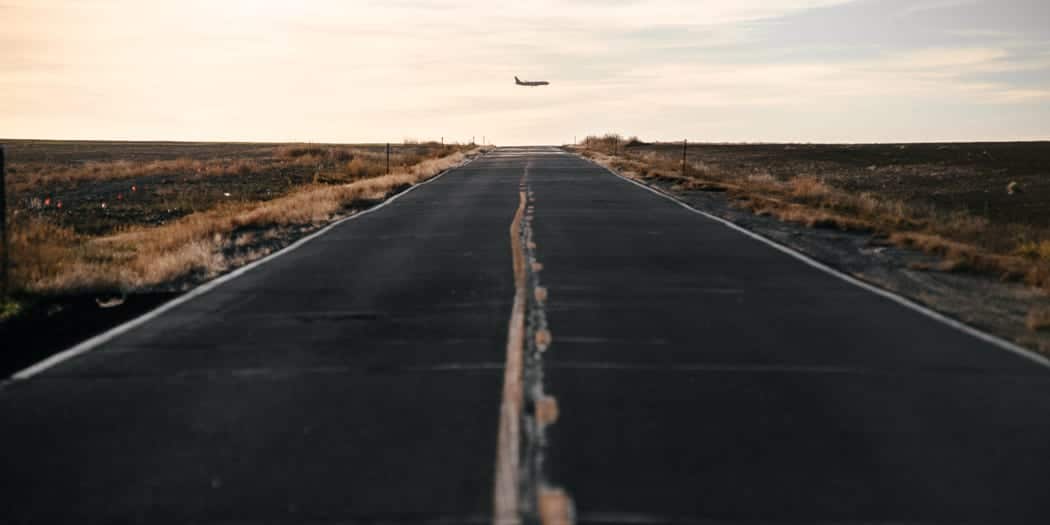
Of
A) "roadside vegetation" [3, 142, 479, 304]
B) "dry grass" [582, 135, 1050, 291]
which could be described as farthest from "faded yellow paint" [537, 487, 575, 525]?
"dry grass" [582, 135, 1050, 291]

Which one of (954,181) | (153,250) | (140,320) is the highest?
(954,181)

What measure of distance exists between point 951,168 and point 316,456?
6210cm

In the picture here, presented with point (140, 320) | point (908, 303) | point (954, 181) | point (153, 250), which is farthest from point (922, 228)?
point (954, 181)

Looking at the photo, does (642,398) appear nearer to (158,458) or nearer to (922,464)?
(922,464)

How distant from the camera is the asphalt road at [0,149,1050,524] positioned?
5.57m

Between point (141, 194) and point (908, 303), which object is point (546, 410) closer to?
point (908, 303)

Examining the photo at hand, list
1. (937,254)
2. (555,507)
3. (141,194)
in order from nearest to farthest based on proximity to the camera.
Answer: (555,507) → (937,254) → (141,194)

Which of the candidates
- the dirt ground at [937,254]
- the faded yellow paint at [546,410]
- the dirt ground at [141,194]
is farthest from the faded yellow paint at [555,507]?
the dirt ground at [141,194]

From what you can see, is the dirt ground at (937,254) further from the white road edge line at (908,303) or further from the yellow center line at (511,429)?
the yellow center line at (511,429)

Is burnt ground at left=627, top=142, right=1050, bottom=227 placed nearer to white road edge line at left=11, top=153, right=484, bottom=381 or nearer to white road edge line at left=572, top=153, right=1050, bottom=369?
→ white road edge line at left=572, top=153, right=1050, bottom=369

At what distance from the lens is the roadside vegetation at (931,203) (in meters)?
16.8

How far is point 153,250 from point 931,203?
93.8 feet

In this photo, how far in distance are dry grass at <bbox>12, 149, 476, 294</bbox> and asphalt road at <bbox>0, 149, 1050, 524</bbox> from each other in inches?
90.5

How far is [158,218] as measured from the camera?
30812 mm
